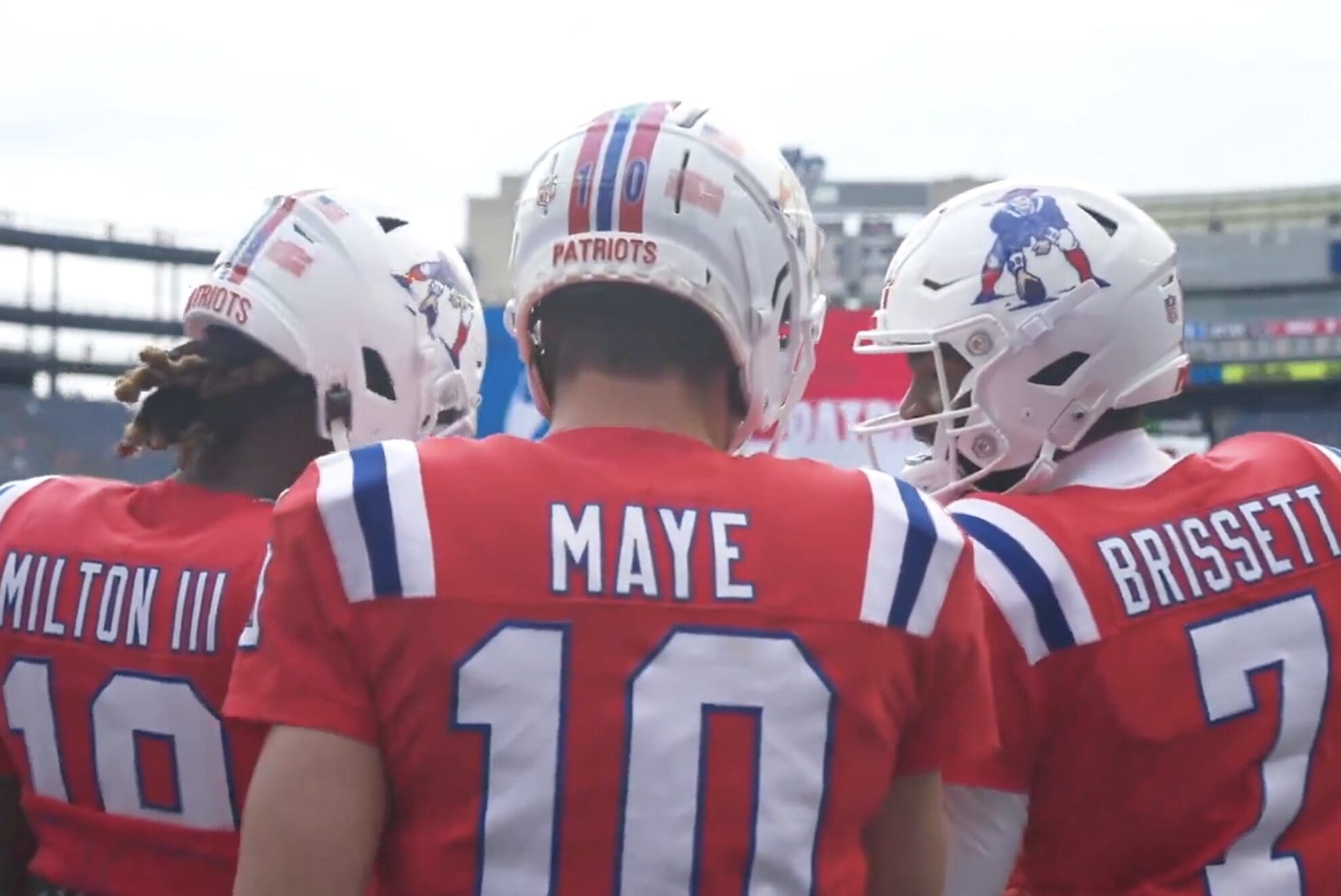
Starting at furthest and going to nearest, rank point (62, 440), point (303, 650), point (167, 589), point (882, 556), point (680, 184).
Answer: point (62, 440) < point (167, 589) < point (680, 184) < point (882, 556) < point (303, 650)

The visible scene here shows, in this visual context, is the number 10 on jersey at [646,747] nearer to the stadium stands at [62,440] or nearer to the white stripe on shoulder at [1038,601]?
the white stripe on shoulder at [1038,601]

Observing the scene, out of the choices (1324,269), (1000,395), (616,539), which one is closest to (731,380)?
(616,539)

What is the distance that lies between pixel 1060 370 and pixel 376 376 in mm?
1102

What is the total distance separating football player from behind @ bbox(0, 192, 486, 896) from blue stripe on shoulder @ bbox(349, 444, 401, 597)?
54 cm

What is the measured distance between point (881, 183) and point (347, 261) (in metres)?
35.9

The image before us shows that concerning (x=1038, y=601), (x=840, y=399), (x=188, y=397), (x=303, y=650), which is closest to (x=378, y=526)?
(x=303, y=650)

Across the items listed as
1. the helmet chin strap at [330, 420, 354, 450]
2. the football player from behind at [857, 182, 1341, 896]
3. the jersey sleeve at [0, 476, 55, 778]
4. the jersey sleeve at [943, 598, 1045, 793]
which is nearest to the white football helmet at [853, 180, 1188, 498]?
the football player from behind at [857, 182, 1341, 896]

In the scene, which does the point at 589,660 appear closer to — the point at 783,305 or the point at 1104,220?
the point at 783,305

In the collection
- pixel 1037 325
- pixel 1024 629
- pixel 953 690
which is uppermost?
pixel 1037 325

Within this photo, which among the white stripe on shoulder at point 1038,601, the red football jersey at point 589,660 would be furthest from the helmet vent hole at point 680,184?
the white stripe on shoulder at point 1038,601

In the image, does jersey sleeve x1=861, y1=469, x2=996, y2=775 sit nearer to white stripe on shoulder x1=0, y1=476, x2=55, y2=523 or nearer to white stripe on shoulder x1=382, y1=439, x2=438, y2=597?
white stripe on shoulder x1=382, y1=439, x2=438, y2=597

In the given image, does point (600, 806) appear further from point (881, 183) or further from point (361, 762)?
point (881, 183)

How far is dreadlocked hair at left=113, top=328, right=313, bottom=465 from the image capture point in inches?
88.7

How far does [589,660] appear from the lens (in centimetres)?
148
